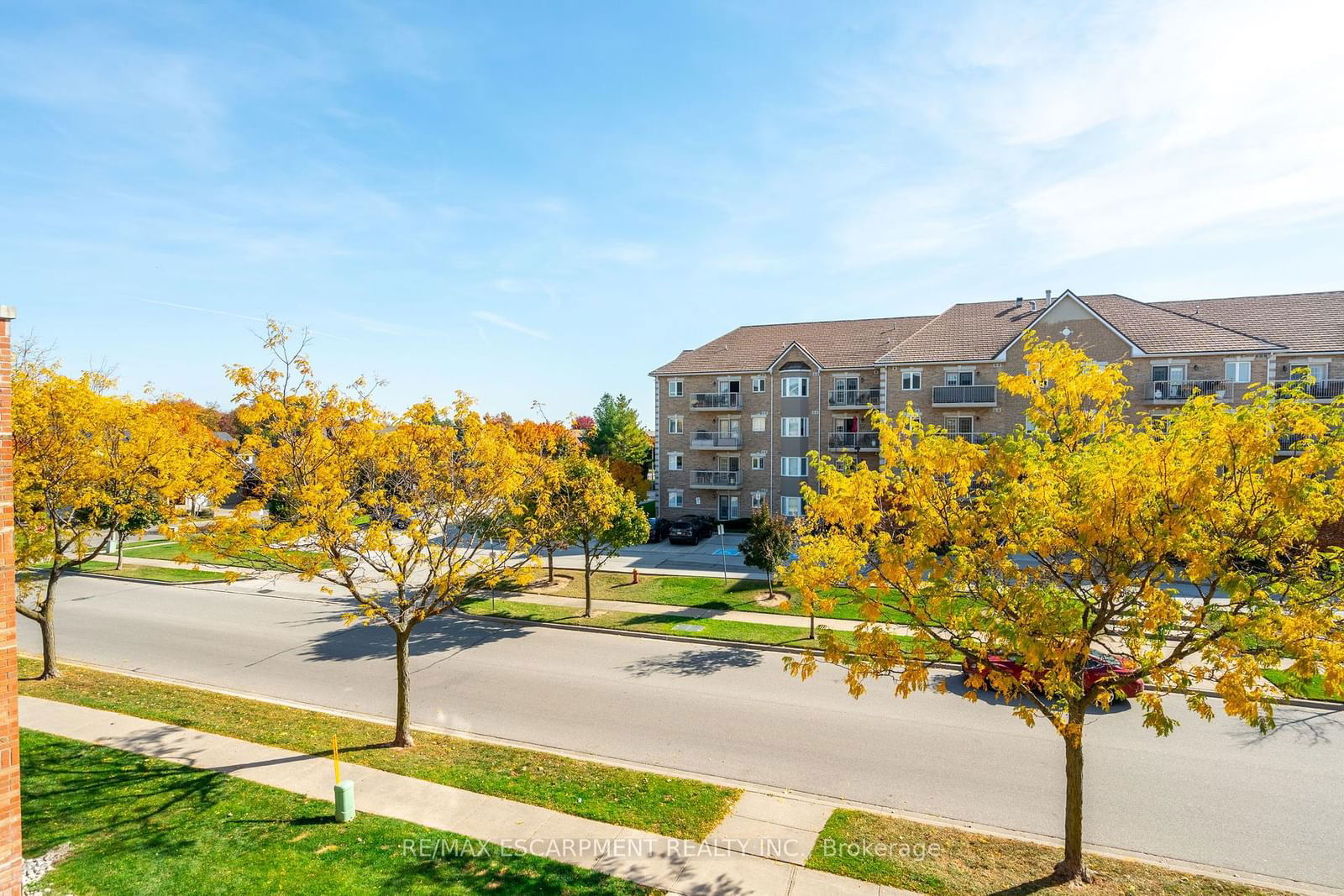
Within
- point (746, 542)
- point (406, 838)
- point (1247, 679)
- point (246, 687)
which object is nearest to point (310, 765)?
point (406, 838)

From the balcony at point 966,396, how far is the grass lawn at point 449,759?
28.1 meters

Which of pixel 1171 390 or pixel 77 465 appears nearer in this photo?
pixel 77 465

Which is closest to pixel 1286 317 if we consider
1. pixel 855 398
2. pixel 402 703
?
pixel 855 398

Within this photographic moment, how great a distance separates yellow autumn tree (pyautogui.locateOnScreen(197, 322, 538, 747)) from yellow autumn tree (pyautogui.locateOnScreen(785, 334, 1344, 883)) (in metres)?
6.91

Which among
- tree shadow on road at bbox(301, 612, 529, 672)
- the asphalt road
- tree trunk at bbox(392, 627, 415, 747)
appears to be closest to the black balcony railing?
the asphalt road

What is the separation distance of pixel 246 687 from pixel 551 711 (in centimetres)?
784

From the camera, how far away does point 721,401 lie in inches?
1570

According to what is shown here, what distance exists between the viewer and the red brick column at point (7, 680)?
6.39 meters

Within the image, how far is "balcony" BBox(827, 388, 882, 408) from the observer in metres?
37.3

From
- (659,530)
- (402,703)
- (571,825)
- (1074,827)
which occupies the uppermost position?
(659,530)

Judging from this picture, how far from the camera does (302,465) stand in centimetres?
1180

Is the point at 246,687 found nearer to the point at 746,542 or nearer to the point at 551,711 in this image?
the point at 551,711

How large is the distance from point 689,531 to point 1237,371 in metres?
26.4

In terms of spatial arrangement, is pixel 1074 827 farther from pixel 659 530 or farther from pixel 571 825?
pixel 659 530
